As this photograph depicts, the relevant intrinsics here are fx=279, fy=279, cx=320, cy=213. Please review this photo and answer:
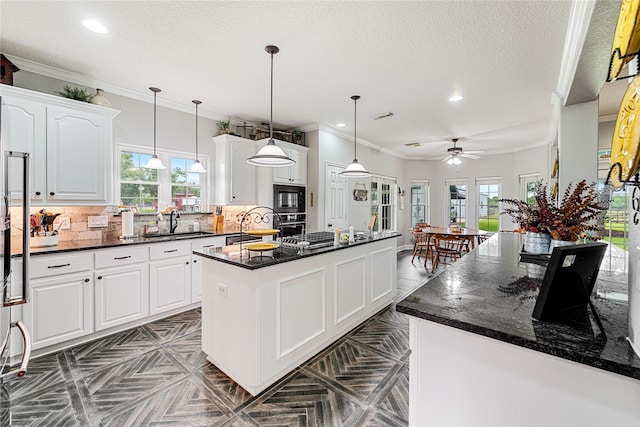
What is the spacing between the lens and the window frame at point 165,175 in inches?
142

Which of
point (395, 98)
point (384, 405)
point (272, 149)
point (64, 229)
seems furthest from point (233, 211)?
point (384, 405)

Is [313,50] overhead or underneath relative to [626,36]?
overhead

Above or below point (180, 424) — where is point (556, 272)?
above

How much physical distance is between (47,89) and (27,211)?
8.04 ft

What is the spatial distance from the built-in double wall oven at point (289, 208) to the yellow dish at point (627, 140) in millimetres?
4131

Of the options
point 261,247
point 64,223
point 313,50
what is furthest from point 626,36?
point 64,223

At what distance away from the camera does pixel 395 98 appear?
3.86m

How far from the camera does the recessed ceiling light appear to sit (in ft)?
7.48

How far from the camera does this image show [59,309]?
261 cm

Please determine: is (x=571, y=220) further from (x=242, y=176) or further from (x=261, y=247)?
(x=242, y=176)

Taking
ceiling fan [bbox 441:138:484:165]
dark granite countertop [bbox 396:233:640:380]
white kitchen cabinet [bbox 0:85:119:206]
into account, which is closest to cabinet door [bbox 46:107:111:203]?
white kitchen cabinet [bbox 0:85:119:206]

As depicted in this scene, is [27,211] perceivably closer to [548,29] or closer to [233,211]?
[233,211]

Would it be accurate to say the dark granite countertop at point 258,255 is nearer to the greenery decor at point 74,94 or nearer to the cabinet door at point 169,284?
the cabinet door at point 169,284

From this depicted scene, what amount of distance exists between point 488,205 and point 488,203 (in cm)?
6
